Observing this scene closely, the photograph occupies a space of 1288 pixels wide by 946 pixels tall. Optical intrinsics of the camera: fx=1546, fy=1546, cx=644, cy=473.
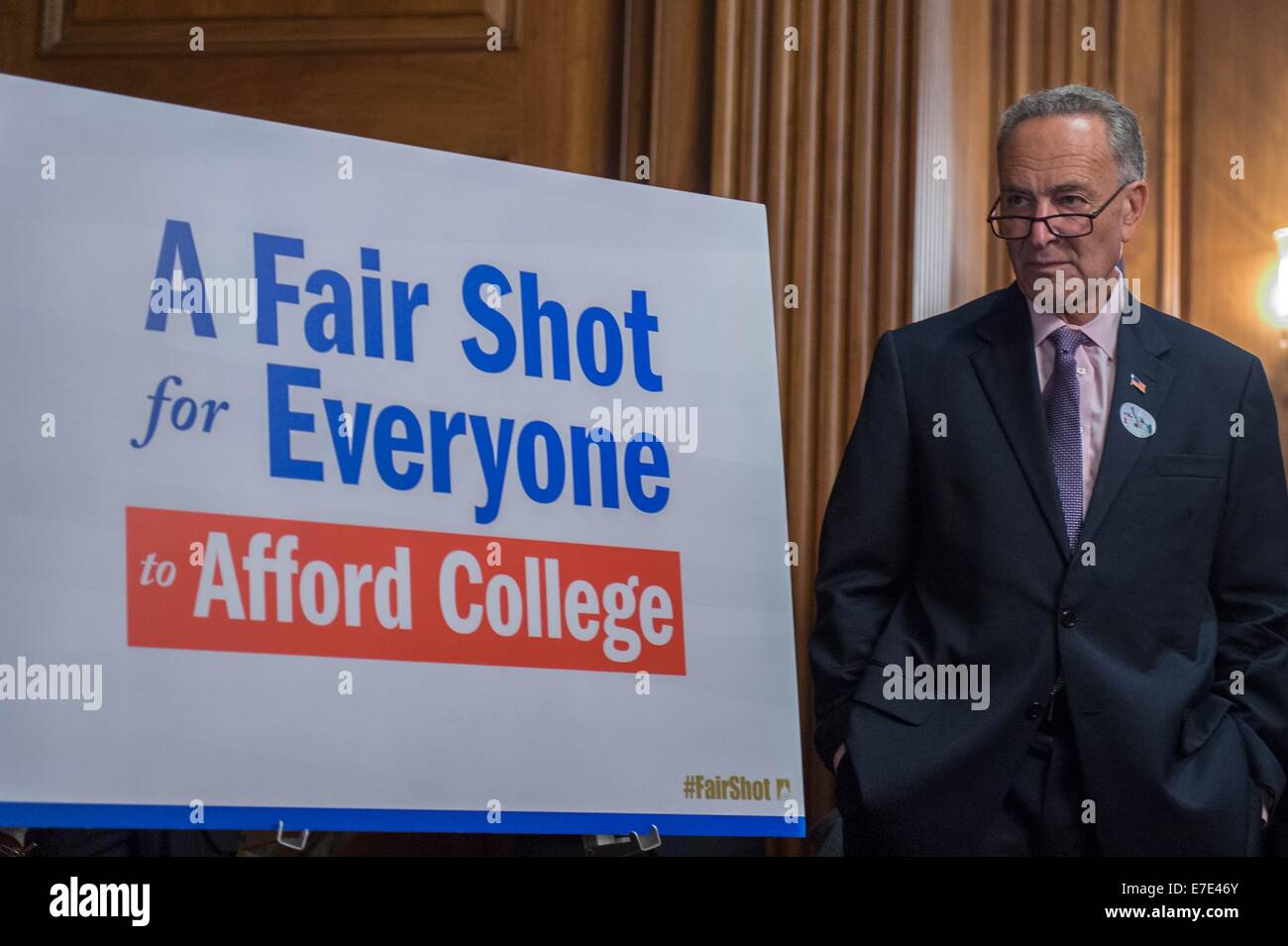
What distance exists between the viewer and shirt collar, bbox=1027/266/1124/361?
2.40m

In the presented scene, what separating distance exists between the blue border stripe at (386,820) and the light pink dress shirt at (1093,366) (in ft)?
2.40

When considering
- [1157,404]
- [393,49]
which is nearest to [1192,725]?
[1157,404]

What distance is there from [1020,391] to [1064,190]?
0.32 meters

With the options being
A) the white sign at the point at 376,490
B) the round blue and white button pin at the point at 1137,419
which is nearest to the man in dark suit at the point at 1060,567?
the round blue and white button pin at the point at 1137,419

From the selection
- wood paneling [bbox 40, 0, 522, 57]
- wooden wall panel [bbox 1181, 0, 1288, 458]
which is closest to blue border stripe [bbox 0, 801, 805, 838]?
wooden wall panel [bbox 1181, 0, 1288, 458]

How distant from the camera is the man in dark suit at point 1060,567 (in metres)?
2.23

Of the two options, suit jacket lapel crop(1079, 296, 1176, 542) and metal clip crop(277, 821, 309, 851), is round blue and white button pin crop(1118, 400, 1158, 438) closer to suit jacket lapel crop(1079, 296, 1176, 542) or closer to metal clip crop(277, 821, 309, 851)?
suit jacket lapel crop(1079, 296, 1176, 542)

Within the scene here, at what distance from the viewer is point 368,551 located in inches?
87.4

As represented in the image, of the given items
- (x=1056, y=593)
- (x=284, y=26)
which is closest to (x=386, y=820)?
(x=1056, y=593)

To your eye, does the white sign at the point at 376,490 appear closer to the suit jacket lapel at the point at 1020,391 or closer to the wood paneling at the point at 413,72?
the suit jacket lapel at the point at 1020,391

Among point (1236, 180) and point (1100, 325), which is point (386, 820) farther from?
point (1236, 180)

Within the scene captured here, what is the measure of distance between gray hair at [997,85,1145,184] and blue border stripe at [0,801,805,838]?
1.14 metres

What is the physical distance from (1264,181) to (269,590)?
2.17m

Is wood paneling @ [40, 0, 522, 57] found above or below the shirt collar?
above
